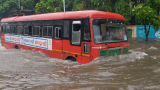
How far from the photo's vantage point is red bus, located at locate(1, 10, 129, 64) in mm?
7977

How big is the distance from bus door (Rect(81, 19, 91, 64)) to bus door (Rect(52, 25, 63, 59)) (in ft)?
5.60

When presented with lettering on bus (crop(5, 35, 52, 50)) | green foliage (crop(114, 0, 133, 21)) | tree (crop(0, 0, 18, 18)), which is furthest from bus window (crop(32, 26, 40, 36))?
tree (crop(0, 0, 18, 18))

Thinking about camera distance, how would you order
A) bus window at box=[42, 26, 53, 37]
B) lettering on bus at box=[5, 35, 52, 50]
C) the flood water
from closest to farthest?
the flood water, bus window at box=[42, 26, 53, 37], lettering on bus at box=[5, 35, 52, 50]

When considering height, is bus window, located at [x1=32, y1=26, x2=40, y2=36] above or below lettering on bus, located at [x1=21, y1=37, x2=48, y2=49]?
above

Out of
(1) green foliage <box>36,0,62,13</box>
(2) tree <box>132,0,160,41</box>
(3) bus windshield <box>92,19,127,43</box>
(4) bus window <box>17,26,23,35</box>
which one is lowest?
(4) bus window <box>17,26,23,35</box>

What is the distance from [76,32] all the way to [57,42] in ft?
5.22

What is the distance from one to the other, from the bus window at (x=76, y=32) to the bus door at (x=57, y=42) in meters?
1.09

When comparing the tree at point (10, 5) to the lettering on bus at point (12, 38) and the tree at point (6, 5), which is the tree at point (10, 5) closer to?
the tree at point (6, 5)

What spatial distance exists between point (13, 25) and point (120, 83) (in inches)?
464

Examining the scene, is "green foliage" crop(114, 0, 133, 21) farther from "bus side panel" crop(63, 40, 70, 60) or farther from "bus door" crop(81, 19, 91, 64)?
"bus door" crop(81, 19, 91, 64)

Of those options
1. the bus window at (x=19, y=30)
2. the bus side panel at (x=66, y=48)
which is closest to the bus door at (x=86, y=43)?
the bus side panel at (x=66, y=48)

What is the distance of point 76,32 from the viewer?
339 inches

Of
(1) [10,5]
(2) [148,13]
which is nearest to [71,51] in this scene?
(2) [148,13]

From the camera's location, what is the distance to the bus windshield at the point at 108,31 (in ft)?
26.2
